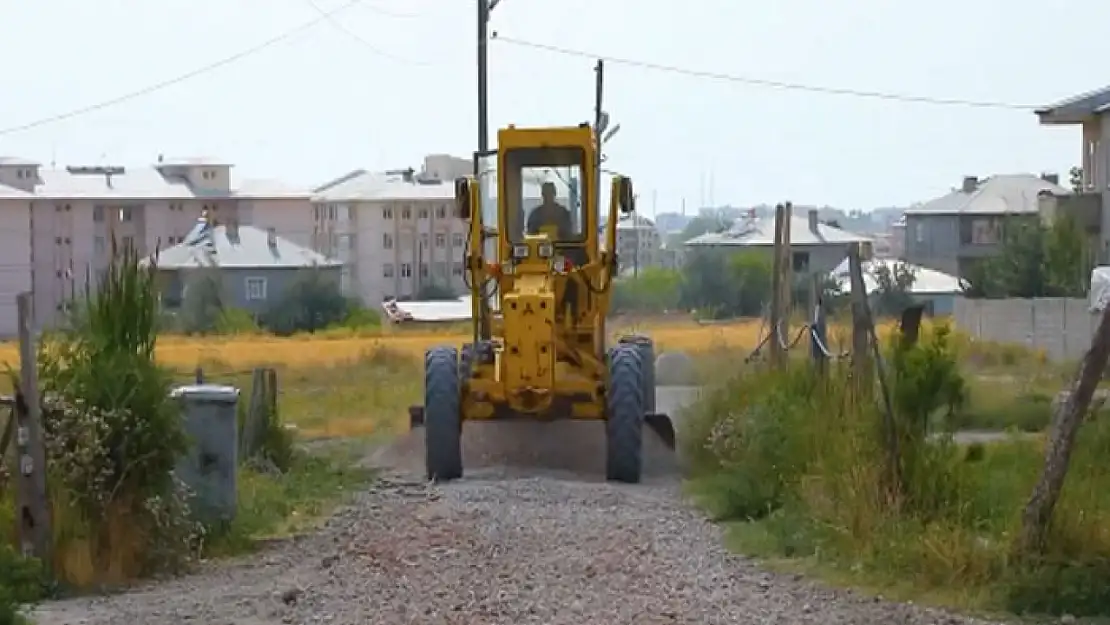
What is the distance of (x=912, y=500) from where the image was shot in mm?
13961

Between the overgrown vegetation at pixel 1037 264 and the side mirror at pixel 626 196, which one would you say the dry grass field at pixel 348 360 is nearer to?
the side mirror at pixel 626 196

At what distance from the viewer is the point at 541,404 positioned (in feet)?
67.1

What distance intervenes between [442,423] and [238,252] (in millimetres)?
57767

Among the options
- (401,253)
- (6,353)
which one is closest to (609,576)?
(6,353)

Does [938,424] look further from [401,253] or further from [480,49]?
[401,253]

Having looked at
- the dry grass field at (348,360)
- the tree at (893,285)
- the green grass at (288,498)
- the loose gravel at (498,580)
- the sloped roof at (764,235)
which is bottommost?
the dry grass field at (348,360)

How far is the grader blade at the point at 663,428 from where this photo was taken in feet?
73.8

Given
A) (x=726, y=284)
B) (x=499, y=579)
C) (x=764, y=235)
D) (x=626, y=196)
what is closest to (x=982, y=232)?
(x=764, y=235)

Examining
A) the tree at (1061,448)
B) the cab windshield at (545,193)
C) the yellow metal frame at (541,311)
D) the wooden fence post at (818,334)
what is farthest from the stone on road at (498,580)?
the cab windshield at (545,193)

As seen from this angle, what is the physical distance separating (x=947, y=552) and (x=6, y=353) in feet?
75.4

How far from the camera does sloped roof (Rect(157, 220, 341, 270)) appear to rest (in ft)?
232

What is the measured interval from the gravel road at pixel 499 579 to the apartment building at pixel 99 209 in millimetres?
34308

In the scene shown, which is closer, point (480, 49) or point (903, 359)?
point (903, 359)

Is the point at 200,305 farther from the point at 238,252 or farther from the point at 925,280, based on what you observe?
the point at 925,280
